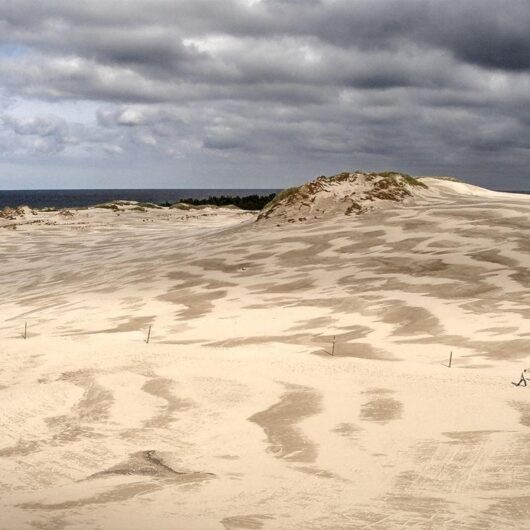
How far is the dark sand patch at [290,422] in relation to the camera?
5602 mm

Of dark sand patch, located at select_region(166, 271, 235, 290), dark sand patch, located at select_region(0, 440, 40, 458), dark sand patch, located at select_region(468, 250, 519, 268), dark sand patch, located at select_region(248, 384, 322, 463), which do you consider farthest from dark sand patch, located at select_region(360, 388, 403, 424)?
dark sand patch, located at select_region(468, 250, 519, 268)

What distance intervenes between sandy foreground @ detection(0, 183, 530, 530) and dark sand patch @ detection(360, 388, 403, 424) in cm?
3

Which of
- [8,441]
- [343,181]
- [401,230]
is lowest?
[8,441]

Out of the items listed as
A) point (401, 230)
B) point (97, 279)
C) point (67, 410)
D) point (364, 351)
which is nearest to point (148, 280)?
point (97, 279)

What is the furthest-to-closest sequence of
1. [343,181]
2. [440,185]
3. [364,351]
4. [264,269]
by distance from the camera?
[440,185], [343,181], [264,269], [364,351]

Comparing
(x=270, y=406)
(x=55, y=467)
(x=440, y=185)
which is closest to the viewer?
(x=55, y=467)

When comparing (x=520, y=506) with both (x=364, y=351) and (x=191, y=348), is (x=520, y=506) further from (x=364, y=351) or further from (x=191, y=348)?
(x=191, y=348)

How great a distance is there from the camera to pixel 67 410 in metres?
6.82

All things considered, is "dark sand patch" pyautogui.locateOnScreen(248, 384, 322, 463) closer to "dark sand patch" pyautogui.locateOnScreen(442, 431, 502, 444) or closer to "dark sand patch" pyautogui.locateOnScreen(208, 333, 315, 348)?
"dark sand patch" pyautogui.locateOnScreen(442, 431, 502, 444)

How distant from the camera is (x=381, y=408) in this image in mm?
6590

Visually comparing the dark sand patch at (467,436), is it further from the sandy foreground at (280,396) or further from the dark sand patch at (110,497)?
the dark sand patch at (110,497)

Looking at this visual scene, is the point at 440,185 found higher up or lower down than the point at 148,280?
higher up

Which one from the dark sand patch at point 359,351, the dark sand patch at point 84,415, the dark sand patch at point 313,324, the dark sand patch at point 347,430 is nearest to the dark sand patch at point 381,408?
the dark sand patch at point 347,430

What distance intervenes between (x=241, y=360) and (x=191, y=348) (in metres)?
1.12
